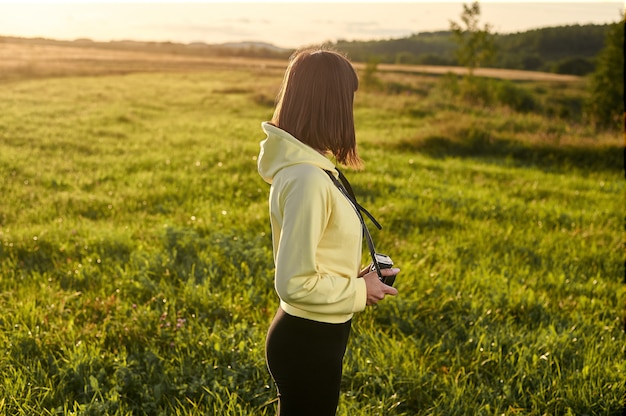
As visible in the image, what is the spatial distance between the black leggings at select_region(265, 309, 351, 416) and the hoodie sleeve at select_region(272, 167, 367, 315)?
0.50ft

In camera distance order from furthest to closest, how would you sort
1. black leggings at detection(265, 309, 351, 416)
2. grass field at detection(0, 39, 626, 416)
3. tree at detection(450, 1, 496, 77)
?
tree at detection(450, 1, 496, 77) < grass field at detection(0, 39, 626, 416) < black leggings at detection(265, 309, 351, 416)

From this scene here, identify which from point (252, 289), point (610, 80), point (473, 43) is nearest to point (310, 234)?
point (252, 289)

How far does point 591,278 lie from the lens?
19.4ft

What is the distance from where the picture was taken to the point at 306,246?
198cm

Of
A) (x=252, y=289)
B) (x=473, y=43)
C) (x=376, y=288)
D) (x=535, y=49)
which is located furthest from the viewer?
(x=535, y=49)

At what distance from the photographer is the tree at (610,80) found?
131 ft

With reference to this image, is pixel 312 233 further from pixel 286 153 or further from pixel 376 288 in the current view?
pixel 376 288

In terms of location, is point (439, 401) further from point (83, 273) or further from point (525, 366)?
point (83, 273)

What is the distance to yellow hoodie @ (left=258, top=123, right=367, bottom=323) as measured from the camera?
1964 millimetres

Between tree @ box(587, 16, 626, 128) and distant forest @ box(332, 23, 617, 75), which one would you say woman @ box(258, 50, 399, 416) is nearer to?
tree @ box(587, 16, 626, 128)

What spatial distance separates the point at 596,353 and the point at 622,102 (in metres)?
43.0

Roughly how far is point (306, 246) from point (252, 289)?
321cm

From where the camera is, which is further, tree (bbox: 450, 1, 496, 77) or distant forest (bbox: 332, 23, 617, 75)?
distant forest (bbox: 332, 23, 617, 75)

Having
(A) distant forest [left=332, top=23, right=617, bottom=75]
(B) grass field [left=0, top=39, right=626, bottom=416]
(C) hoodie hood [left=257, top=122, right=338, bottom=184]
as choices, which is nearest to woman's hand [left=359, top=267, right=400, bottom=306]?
(C) hoodie hood [left=257, top=122, right=338, bottom=184]
